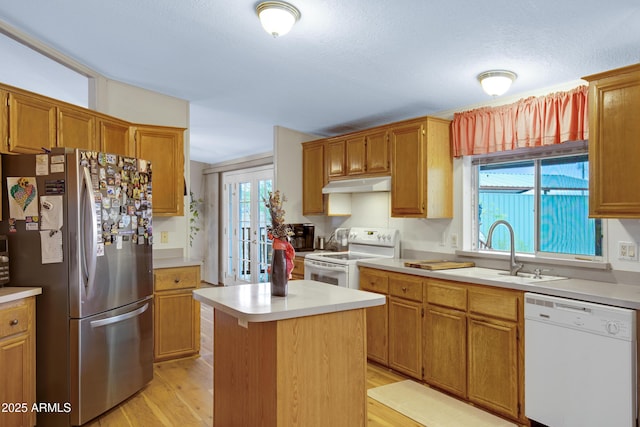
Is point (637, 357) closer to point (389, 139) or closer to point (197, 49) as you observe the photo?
point (389, 139)

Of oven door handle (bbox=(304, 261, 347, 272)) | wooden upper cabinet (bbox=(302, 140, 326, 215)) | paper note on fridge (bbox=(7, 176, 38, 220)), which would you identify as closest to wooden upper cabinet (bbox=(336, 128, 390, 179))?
wooden upper cabinet (bbox=(302, 140, 326, 215))

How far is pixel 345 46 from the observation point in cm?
287

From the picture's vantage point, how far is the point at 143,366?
3.20 m

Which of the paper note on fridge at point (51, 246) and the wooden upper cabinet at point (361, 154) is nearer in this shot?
the paper note on fridge at point (51, 246)

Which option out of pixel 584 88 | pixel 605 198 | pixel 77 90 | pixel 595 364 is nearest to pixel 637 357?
pixel 595 364

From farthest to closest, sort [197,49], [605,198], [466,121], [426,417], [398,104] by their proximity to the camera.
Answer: [398,104] → [466,121] → [197,49] → [426,417] → [605,198]

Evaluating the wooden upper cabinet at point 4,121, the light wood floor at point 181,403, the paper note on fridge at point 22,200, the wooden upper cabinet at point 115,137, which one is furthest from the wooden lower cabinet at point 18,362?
the wooden upper cabinet at point 115,137

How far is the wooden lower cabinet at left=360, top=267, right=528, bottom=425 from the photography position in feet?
9.17

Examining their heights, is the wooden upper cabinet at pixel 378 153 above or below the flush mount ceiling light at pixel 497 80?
below

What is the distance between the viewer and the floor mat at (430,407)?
279 cm

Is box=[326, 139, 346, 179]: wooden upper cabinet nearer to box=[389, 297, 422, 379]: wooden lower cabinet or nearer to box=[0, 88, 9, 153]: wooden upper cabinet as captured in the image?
box=[389, 297, 422, 379]: wooden lower cabinet

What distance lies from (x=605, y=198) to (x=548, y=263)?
0.76m

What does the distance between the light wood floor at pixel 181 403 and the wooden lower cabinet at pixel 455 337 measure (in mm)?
285

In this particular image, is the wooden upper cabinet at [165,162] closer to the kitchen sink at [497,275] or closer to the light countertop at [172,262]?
the light countertop at [172,262]
